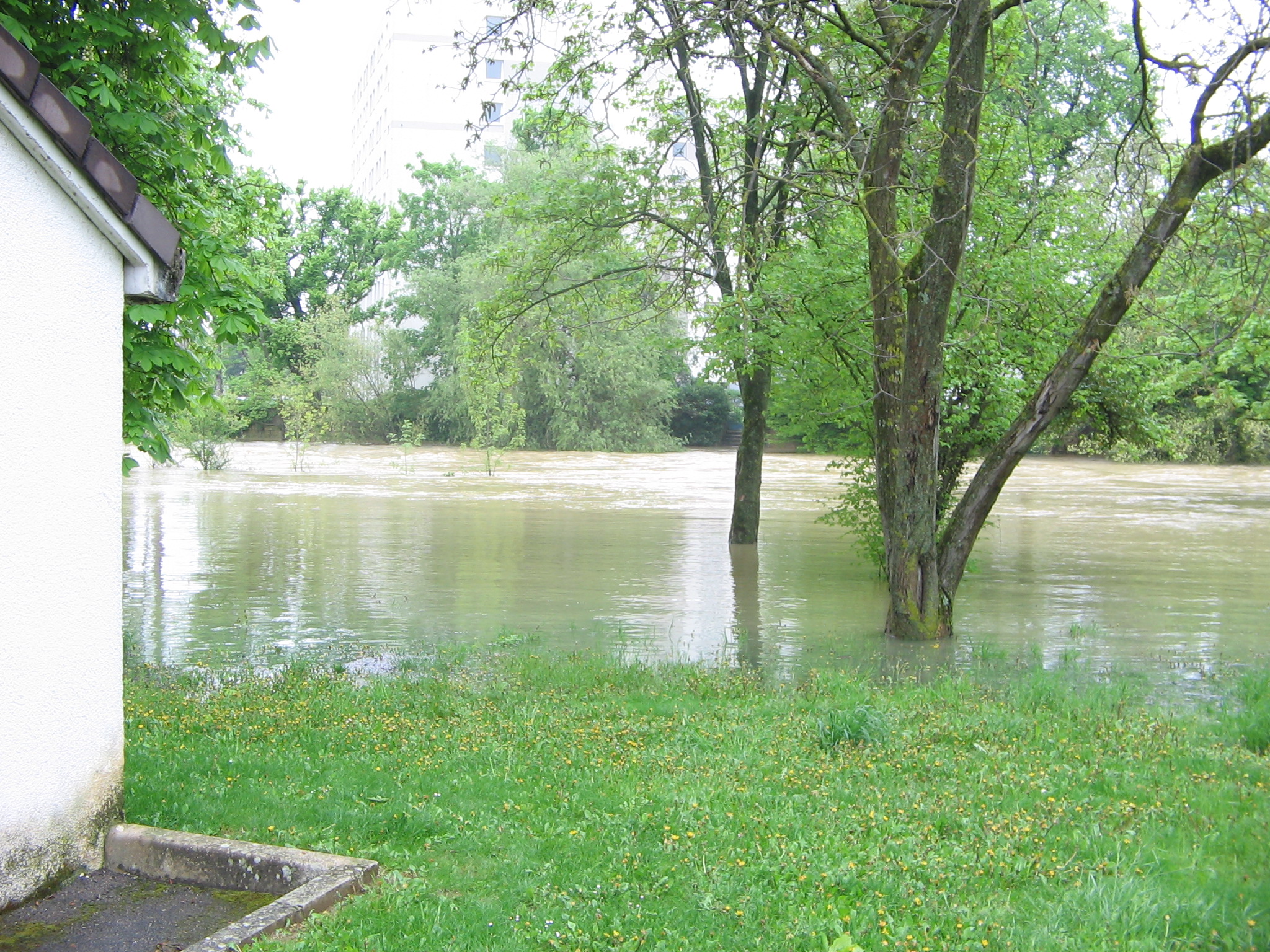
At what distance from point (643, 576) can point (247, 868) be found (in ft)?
46.5

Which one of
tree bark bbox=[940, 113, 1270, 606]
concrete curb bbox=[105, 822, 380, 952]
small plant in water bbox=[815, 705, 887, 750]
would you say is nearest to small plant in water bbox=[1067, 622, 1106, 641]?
tree bark bbox=[940, 113, 1270, 606]

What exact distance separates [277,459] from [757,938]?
51292mm

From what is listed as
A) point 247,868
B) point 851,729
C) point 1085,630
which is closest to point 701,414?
point 1085,630

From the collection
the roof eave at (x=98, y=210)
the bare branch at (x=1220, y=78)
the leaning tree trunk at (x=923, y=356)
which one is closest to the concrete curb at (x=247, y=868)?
the roof eave at (x=98, y=210)

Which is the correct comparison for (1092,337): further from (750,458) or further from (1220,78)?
(750,458)

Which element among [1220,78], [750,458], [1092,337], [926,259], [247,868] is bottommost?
[247,868]

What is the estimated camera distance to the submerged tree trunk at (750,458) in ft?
71.3

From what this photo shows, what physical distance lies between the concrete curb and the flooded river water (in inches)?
285

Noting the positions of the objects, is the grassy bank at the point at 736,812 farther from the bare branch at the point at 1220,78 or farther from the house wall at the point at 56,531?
the bare branch at the point at 1220,78

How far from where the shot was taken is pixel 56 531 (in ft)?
16.4

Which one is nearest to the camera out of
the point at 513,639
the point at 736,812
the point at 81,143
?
the point at 81,143

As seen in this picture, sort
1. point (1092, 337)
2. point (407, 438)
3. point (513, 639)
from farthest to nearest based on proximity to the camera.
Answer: point (407, 438) → point (513, 639) → point (1092, 337)

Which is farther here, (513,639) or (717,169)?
(717,169)

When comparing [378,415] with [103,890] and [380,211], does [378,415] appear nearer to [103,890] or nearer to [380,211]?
[380,211]
